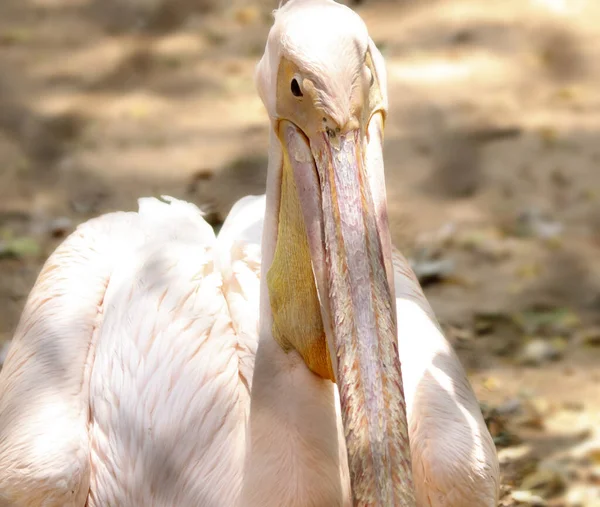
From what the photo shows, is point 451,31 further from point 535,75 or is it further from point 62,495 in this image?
point 62,495

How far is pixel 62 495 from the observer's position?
253 centimetres

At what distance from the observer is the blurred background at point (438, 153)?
12.5 feet

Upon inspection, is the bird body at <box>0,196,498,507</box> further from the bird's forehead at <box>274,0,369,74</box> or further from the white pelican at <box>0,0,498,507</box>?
the bird's forehead at <box>274,0,369,74</box>

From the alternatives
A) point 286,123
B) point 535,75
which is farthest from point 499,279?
point 286,123

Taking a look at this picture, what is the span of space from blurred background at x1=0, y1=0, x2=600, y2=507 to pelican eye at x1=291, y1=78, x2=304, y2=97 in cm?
A: 172

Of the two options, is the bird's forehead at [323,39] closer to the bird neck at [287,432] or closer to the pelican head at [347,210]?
the pelican head at [347,210]

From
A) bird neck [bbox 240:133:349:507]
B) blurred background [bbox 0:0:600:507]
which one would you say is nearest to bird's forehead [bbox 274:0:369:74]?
bird neck [bbox 240:133:349:507]

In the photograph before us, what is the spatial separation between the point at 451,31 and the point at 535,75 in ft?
1.76

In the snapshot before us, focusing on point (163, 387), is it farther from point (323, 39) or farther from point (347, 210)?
point (323, 39)

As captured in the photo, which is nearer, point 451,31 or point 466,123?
point 466,123

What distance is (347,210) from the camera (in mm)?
2129

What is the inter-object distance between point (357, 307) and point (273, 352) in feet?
1.33

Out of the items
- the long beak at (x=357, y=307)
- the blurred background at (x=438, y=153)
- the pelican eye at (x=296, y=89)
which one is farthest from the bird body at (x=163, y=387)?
the blurred background at (x=438, y=153)

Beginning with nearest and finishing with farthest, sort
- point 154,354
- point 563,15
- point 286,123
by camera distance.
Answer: point 286,123
point 154,354
point 563,15
